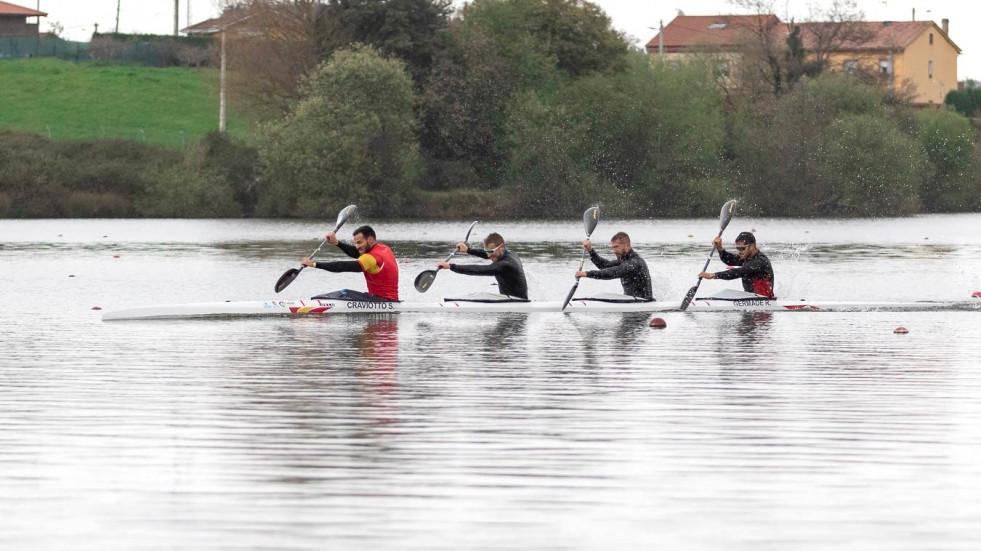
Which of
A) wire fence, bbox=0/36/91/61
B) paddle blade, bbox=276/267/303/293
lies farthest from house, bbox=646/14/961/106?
paddle blade, bbox=276/267/303/293

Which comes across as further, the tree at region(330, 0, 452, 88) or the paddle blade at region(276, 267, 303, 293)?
the tree at region(330, 0, 452, 88)

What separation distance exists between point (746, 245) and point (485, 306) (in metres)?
3.90

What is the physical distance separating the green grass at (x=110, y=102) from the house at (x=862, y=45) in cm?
2848

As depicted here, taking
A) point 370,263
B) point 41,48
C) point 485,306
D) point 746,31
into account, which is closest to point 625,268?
point 485,306

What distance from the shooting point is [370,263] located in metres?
21.2

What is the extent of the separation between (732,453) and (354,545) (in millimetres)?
3492

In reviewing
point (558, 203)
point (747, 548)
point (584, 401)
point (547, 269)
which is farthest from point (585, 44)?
point (747, 548)

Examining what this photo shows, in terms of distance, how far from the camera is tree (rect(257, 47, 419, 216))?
226 ft

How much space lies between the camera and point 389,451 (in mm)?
10617

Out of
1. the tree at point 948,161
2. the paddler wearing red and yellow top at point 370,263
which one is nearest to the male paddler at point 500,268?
the paddler wearing red and yellow top at point 370,263

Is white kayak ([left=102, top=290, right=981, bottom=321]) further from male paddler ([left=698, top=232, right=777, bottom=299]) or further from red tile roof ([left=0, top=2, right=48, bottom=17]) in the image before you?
red tile roof ([left=0, top=2, right=48, bottom=17])

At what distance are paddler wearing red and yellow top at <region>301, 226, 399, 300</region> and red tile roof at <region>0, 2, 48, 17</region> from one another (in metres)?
92.6

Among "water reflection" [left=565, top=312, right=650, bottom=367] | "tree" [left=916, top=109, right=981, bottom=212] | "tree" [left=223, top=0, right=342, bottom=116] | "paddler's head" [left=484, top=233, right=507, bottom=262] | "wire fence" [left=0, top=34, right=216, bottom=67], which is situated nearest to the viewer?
"water reflection" [left=565, top=312, right=650, bottom=367]

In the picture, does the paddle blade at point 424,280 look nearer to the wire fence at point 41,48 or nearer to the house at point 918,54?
the wire fence at point 41,48
